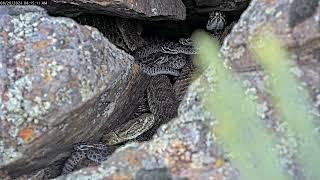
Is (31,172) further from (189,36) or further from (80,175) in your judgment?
(189,36)

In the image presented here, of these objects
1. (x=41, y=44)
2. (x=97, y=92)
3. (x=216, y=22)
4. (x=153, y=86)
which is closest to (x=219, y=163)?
(x=97, y=92)

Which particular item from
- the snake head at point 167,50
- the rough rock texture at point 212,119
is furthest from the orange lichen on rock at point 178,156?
the snake head at point 167,50

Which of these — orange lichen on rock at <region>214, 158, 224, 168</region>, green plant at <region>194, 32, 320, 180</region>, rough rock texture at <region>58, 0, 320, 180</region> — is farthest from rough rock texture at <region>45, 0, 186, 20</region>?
orange lichen on rock at <region>214, 158, 224, 168</region>

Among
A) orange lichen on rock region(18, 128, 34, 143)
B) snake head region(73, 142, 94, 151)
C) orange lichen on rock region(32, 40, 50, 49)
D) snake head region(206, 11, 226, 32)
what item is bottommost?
snake head region(73, 142, 94, 151)

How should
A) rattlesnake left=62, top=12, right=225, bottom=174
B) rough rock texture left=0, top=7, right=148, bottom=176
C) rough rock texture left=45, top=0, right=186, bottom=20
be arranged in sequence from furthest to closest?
rough rock texture left=45, top=0, right=186, bottom=20
rattlesnake left=62, top=12, right=225, bottom=174
rough rock texture left=0, top=7, right=148, bottom=176

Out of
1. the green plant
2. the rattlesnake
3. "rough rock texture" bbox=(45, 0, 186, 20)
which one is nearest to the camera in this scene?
the green plant

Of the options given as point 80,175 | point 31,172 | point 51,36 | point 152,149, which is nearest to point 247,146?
point 152,149

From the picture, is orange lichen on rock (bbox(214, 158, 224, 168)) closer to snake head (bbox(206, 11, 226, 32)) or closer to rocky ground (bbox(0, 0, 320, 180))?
rocky ground (bbox(0, 0, 320, 180))

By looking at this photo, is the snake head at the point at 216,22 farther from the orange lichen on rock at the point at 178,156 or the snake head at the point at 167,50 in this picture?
the orange lichen on rock at the point at 178,156
